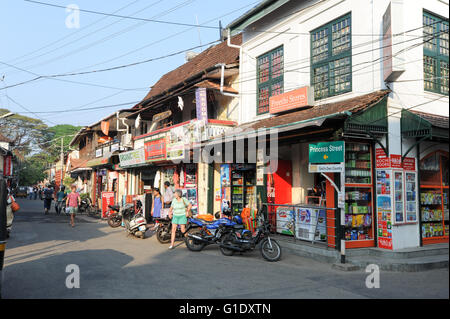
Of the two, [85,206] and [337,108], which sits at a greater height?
[337,108]

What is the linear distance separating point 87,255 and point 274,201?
623 cm

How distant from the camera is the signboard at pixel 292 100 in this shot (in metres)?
11.4

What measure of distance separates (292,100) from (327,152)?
336cm

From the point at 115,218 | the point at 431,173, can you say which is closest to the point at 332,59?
the point at 431,173

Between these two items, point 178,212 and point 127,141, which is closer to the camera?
point 178,212

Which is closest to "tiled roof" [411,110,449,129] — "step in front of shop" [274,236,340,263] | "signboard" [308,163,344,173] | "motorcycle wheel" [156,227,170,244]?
"signboard" [308,163,344,173]

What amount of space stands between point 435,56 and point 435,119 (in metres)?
2.05

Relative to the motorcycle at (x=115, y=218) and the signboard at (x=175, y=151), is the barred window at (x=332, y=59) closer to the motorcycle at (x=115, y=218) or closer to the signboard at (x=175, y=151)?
the signboard at (x=175, y=151)

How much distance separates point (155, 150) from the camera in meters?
18.0

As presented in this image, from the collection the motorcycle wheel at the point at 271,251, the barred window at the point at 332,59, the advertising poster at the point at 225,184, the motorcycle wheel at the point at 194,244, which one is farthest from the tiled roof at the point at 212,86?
the motorcycle wheel at the point at 271,251

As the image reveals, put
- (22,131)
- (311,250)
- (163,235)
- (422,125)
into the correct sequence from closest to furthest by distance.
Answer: (422,125)
(311,250)
(163,235)
(22,131)

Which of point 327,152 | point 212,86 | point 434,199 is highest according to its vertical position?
point 212,86

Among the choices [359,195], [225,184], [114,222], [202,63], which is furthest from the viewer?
[202,63]

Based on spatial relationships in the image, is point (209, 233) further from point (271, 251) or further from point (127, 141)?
point (127, 141)
